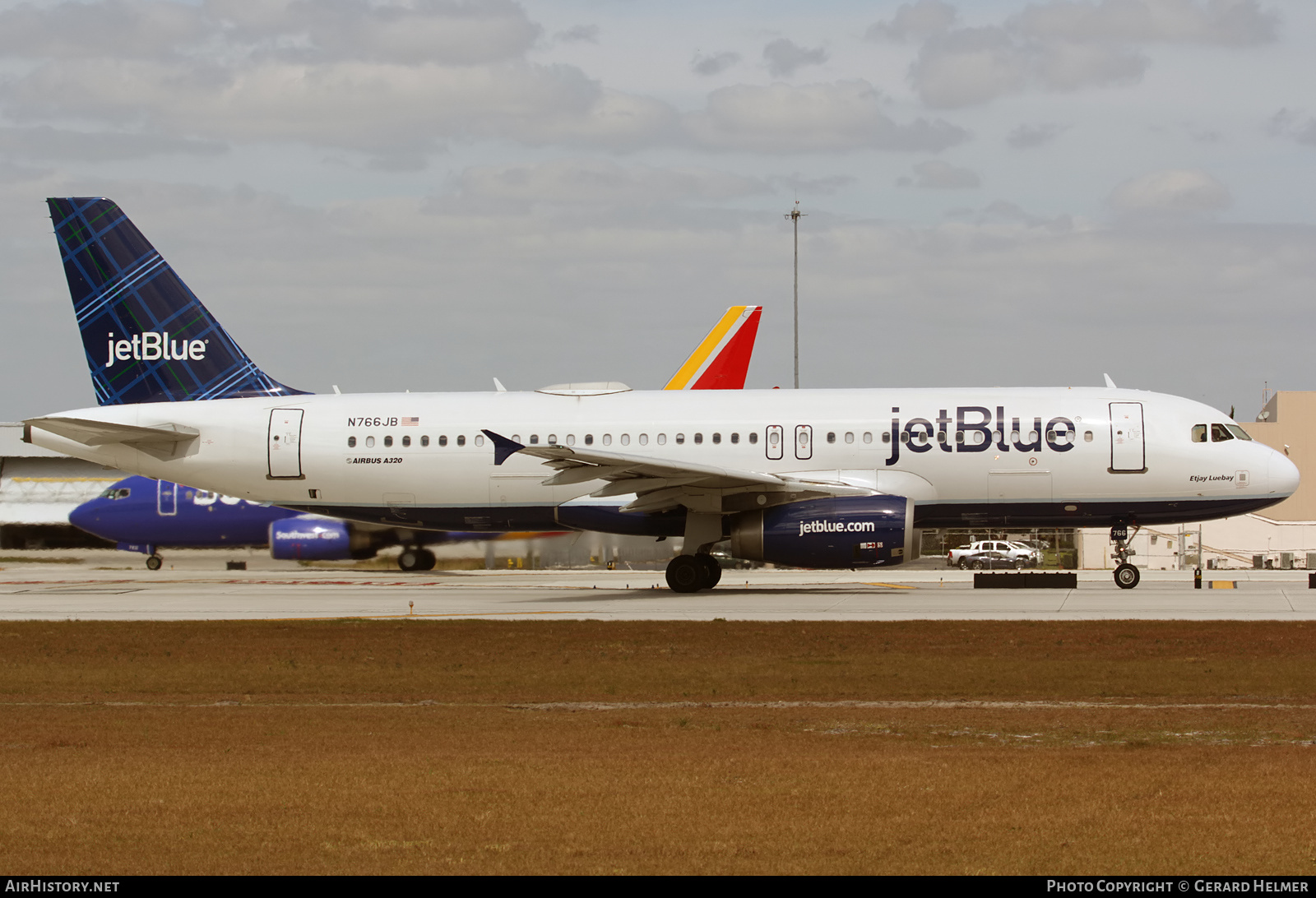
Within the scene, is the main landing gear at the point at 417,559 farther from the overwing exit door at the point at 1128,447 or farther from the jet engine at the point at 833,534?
the overwing exit door at the point at 1128,447

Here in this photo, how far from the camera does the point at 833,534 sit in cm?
2878

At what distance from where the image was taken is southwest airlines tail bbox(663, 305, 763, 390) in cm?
4394

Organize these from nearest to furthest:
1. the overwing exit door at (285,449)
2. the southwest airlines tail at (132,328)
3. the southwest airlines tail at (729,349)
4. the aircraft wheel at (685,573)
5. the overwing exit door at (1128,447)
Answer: the overwing exit door at (1128,447) < the aircraft wheel at (685,573) < the overwing exit door at (285,449) < the southwest airlines tail at (132,328) < the southwest airlines tail at (729,349)

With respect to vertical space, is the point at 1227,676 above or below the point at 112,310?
below

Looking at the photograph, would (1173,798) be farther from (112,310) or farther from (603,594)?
(112,310)

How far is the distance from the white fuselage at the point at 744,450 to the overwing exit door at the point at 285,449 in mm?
39

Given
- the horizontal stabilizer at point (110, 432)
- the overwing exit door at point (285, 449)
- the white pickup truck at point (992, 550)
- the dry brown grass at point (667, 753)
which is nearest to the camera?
the dry brown grass at point (667, 753)

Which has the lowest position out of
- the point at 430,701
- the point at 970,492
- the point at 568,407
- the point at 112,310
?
the point at 430,701

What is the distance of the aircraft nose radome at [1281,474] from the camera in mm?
30312

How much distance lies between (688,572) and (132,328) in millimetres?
15412

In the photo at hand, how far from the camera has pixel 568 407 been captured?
1277 inches

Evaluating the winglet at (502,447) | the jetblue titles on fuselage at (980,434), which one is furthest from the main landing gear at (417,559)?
the jetblue titles on fuselage at (980,434)

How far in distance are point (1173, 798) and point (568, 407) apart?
2393cm

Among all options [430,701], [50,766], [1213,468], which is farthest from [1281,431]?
[50,766]
